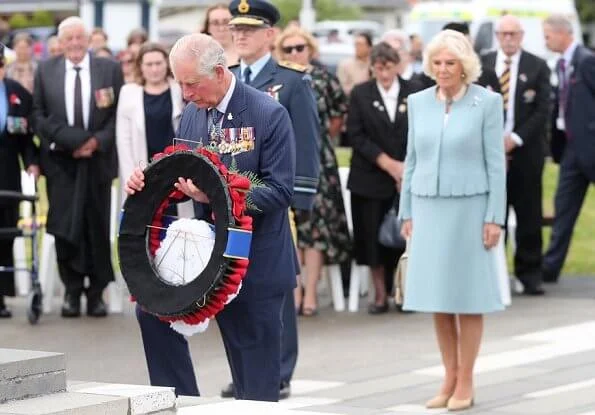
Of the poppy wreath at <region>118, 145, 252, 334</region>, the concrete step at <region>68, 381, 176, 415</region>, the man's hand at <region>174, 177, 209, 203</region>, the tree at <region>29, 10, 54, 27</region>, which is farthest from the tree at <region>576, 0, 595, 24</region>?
the concrete step at <region>68, 381, 176, 415</region>

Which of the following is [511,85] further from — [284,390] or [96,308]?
[284,390]

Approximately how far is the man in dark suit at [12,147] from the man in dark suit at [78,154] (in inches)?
5.0

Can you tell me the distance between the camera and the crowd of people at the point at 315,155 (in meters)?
7.17

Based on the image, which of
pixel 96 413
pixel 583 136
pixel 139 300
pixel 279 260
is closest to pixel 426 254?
pixel 279 260

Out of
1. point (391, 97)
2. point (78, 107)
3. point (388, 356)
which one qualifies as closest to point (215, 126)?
point (388, 356)

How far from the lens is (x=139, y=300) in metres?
6.77

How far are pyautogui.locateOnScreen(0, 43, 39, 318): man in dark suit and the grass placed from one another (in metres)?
5.31

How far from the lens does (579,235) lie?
59.9 ft

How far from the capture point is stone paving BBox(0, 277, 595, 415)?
9.01 meters

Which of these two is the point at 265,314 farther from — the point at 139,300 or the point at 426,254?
the point at 426,254

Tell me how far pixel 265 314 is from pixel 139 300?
0.65m

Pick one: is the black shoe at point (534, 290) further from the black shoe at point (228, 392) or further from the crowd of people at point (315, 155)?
the black shoe at point (228, 392)

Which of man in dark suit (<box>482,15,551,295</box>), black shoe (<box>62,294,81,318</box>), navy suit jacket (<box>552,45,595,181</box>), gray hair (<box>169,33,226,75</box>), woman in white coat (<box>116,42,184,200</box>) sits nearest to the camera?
gray hair (<box>169,33,226,75</box>)

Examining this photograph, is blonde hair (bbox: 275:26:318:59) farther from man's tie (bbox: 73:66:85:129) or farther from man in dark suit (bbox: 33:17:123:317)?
man's tie (bbox: 73:66:85:129)
